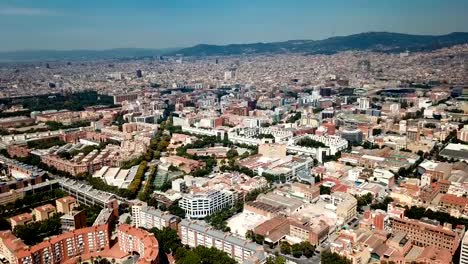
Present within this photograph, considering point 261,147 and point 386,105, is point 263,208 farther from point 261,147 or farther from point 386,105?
point 386,105

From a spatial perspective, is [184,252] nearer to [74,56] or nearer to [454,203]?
[454,203]

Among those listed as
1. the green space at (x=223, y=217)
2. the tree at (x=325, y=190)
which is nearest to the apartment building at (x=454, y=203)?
the tree at (x=325, y=190)

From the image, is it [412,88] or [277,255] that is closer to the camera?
[277,255]

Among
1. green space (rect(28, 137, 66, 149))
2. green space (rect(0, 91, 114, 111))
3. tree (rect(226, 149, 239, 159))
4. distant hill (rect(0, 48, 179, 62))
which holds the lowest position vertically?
tree (rect(226, 149, 239, 159))

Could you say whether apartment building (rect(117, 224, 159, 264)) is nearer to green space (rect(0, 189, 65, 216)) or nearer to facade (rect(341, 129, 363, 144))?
green space (rect(0, 189, 65, 216))

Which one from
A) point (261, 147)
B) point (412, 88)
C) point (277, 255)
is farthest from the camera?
point (412, 88)

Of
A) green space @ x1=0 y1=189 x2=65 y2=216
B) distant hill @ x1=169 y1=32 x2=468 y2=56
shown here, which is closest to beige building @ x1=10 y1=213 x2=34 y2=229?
green space @ x1=0 y1=189 x2=65 y2=216

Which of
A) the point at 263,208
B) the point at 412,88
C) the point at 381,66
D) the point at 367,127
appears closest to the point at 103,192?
the point at 263,208
